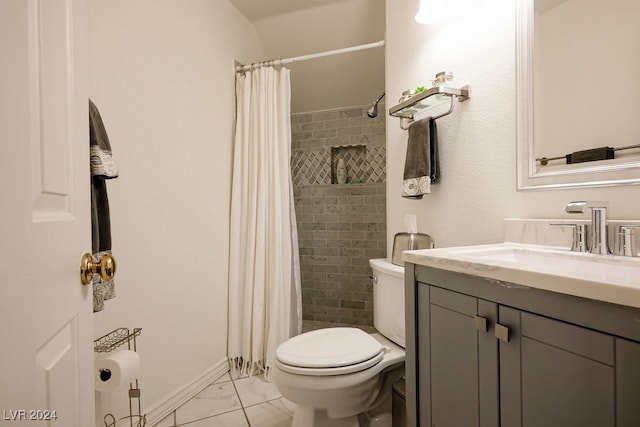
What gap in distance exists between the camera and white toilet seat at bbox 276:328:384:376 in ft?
4.40

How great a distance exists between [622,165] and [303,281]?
2.67 metres

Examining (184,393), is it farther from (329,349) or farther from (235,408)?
(329,349)

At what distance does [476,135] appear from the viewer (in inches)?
57.6

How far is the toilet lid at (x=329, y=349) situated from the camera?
1362 millimetres

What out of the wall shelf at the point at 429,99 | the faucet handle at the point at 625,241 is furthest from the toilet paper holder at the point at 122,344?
the faucet handle at the point at 625,241

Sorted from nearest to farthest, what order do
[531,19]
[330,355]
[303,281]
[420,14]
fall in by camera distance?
1. [531,19]
2. [330,355]
3. [420,14]
4. [303,281]

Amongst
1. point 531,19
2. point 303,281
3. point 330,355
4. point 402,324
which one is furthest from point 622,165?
point 303,281

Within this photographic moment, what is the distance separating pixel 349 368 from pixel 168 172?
1.33m

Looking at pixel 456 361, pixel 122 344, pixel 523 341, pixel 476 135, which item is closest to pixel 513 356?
pixel 523 341

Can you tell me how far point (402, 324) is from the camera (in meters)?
1.56

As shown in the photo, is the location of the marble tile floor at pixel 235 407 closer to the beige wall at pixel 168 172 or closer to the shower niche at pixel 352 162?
the beige wall at pixel 168 172

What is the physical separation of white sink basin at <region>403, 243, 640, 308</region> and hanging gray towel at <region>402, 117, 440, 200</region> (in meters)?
0.46

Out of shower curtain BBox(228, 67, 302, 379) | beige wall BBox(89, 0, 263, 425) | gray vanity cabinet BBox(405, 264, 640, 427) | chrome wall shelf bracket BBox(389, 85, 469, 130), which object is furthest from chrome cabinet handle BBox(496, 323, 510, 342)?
shower curtain BBox(228, 67, 302, 379)

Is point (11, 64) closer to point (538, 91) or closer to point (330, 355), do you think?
point (330, 355)
